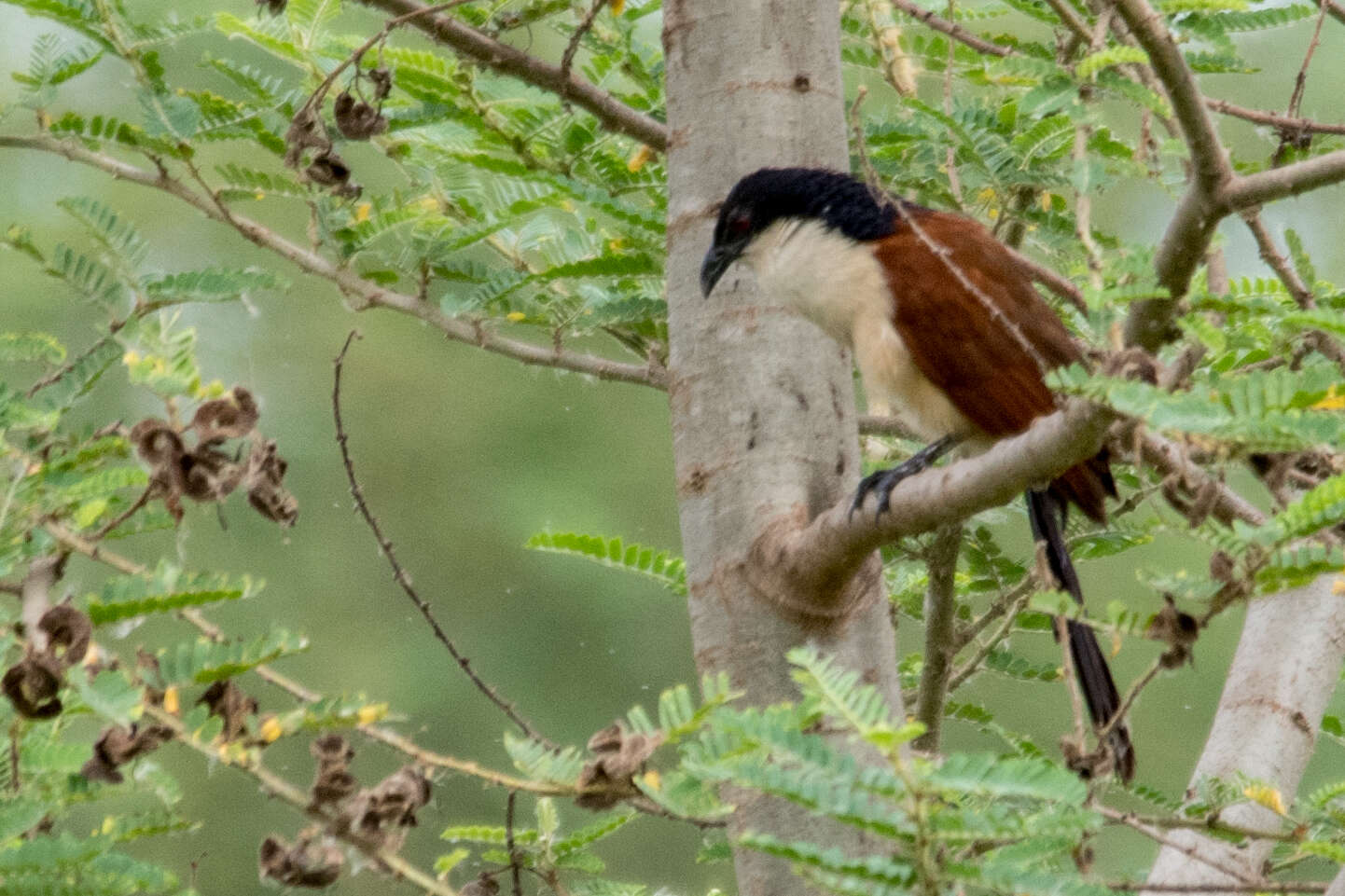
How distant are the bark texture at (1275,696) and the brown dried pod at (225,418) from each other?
137 centimetres

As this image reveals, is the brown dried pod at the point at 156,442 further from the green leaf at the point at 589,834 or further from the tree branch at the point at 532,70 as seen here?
the tree branch at the point at 532,70

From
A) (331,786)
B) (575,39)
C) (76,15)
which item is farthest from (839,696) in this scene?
(76,15)

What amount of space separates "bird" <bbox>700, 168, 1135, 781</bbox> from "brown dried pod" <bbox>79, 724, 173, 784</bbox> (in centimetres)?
97

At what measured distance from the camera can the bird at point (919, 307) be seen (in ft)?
6.23

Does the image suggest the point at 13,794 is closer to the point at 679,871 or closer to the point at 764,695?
the point at 764,695

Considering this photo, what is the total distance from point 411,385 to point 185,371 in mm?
5675

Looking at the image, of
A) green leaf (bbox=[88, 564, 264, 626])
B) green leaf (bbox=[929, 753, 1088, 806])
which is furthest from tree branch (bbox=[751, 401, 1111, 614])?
green leaf (bbox=[88, 564, 264, 626])

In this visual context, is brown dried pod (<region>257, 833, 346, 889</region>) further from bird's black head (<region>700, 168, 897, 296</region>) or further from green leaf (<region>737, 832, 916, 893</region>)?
bird's black head (<region>700, 168, 897, 296</region>)

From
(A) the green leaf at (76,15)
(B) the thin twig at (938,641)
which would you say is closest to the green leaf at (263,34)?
(A) the green leaf at (76,15)

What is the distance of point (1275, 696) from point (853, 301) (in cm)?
79

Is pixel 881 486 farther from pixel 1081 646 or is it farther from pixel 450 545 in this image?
pixel 450 545

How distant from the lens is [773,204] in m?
1.92

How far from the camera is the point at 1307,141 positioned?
1978mm

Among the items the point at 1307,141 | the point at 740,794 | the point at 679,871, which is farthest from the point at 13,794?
the point at 679,871
